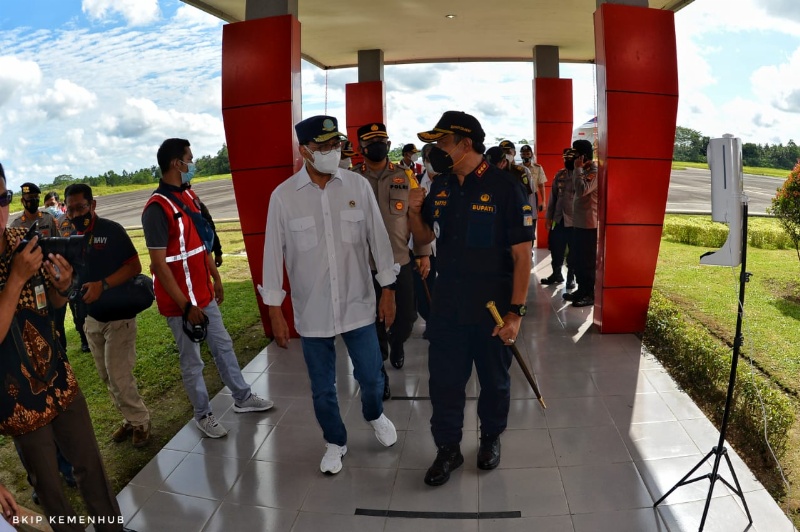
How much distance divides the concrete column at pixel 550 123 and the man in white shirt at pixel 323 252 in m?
8.31

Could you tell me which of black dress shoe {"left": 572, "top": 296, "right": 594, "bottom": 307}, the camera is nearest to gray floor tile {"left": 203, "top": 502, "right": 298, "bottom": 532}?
the camera

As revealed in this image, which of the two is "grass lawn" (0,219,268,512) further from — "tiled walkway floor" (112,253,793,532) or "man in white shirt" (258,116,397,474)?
"man in white shirt" (258,116,397,474)

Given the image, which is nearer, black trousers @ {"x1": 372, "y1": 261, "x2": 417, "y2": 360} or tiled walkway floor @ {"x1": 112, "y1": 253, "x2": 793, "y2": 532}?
tiled walkway floor @ {"x1": 112, "y1": 253, "x2": 793, "y2": 532}

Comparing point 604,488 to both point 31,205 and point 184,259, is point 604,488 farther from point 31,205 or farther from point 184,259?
point 31,205

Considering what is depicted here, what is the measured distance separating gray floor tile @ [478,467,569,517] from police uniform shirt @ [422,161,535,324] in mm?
896

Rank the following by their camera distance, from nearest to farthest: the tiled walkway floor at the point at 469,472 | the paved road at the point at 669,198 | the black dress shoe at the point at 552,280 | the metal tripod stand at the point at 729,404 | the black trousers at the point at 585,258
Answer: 1. the metal tripod stand at the point at 729,404
2. the tiled walkway floor at the point at 469,472
3. the black trousers at the point at 585,258
4. the black dress shoe at the point at 552,280
5. the paved road at the point at 669,198

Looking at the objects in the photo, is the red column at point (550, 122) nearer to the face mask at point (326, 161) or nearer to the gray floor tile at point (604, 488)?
the gray floor tile at point (604, 488)

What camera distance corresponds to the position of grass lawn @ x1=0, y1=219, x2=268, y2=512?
373 centimetres

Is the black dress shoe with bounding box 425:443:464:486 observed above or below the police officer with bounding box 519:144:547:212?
below

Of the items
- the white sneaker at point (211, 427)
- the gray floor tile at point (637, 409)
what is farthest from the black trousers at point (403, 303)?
the gray floor tile at point (637, 409)

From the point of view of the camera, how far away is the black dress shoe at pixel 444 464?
3242 mm

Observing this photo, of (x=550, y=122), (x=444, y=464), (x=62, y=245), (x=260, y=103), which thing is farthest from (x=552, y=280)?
(x=62, y=245)

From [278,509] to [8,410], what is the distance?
1.46 meters

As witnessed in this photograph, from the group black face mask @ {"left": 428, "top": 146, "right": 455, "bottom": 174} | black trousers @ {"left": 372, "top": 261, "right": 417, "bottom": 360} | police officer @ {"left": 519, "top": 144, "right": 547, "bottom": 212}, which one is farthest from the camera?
police officer @ {"left": 519, "top": 144, "right": 547, "bottom": 212}
